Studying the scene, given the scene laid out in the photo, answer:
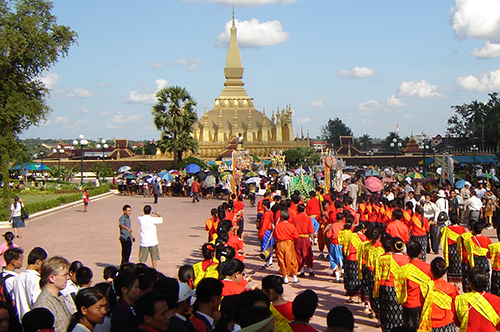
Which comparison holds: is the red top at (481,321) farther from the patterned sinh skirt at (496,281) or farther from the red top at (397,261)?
the patterned sinh skirt at (496,281)

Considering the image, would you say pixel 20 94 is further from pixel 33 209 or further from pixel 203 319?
pixel 203 319

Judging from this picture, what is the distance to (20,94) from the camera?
23906 mm

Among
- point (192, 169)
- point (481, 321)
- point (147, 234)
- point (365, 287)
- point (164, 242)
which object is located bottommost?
point (164, 242)

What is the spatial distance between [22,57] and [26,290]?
64.6ft

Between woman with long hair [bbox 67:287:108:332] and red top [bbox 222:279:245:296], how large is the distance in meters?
1.53

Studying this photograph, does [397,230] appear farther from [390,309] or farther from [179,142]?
[179,142]

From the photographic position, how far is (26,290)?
6.39 metres

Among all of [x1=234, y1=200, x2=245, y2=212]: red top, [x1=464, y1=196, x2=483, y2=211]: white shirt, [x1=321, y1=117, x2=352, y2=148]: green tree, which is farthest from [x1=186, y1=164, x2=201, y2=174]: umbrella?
[x1=321, y1=117, x2=352, y2=148]: green tree

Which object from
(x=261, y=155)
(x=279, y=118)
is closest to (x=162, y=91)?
(x=261, y=155)

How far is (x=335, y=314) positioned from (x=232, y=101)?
68130 millimetres

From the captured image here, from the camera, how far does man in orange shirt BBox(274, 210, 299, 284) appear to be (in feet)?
35.1

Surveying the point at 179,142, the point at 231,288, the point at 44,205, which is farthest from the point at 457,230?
the point at 179,142

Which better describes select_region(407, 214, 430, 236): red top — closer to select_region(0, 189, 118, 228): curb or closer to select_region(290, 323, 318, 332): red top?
select_region(290, 323, 318, 332): red top

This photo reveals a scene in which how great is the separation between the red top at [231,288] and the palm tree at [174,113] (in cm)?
3599
